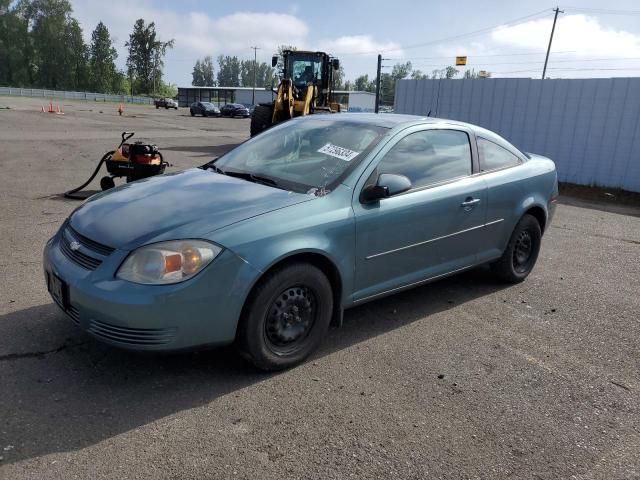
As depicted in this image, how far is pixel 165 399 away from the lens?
2996 millimetres

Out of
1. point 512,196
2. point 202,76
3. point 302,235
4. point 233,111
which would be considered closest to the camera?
point 302,235

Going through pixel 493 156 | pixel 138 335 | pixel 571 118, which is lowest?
pixel 138 335

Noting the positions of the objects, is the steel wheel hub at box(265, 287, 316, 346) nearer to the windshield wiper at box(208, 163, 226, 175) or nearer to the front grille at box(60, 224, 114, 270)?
the front grille at box(60, 224, 114, 270)

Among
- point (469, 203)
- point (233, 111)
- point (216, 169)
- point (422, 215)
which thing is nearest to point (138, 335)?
point (216, 169)

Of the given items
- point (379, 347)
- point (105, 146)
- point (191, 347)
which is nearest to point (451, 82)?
point (105, 146)

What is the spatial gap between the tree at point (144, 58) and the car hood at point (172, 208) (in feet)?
368

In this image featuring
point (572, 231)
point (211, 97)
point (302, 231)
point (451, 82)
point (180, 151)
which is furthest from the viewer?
point (211, 97)

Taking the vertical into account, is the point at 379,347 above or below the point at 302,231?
below

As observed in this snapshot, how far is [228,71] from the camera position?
626 feet

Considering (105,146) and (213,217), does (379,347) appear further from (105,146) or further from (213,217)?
(105,146)

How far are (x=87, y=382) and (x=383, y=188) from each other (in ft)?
7.10

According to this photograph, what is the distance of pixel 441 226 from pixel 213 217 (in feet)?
6.06

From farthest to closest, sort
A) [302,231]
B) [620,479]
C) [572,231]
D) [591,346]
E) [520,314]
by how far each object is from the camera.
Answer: [572,231], [520,314], [591,346], [302,231], [620,479]

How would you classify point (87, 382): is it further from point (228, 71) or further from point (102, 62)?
point (228, 71)
